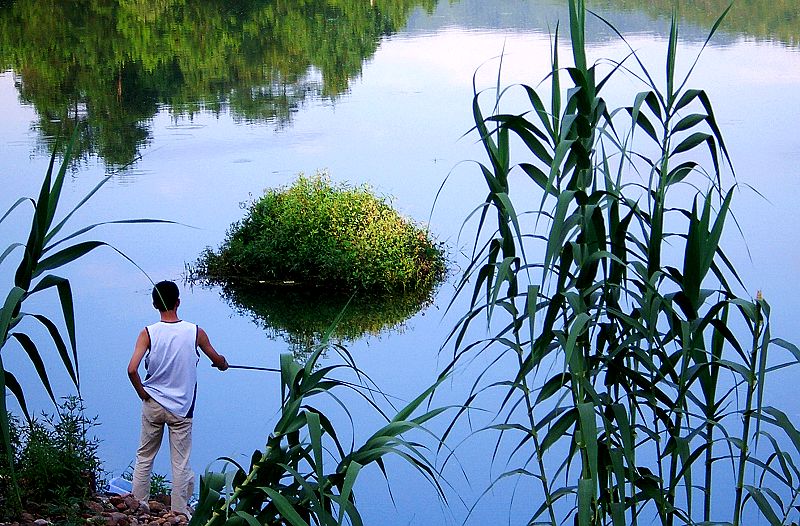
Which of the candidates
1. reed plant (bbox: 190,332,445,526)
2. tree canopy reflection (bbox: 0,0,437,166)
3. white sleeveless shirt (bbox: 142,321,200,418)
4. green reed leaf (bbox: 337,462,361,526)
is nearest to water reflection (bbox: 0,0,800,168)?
tree canopy reflection (bbox: 0,0,437,166)

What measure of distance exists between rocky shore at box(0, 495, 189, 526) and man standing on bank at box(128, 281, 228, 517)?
7cm

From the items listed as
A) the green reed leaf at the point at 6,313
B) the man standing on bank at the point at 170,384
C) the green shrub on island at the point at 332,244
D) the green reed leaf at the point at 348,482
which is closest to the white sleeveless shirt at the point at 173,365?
the man standing on bank at the point at 170,384

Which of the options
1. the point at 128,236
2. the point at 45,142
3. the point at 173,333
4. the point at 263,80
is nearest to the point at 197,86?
the point at 263,80

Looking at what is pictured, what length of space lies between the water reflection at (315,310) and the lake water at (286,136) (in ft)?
0.44

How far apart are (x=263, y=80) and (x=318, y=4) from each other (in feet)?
20.8

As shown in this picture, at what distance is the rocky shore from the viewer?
480 centimetres

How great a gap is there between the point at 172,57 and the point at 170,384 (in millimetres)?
19443

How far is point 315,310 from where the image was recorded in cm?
1066

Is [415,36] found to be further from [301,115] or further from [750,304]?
[750,304]

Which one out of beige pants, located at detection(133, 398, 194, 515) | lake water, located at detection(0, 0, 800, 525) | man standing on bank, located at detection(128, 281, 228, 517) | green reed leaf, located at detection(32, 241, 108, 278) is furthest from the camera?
lake water, located at detection(0, 0, 800, 525)

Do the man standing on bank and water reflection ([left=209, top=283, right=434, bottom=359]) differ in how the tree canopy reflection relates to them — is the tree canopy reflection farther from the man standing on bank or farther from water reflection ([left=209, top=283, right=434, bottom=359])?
the man standing on bank

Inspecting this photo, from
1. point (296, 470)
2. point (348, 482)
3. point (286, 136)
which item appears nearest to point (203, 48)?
point (286, 136)

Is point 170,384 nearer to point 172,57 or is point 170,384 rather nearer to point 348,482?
point 348,482

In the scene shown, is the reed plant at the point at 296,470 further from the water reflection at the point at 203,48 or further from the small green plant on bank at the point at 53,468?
the water reflection at the point at 203,48
